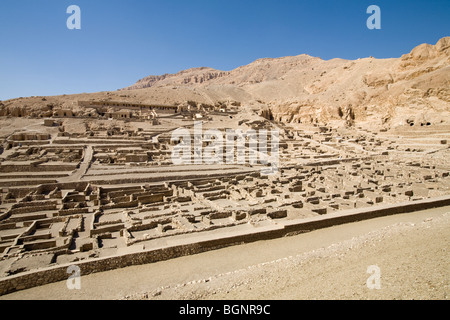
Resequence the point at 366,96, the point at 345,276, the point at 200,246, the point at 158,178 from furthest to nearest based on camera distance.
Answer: the point at 366,96
the point at 158,178
the point at 200,246
the point at 345,276

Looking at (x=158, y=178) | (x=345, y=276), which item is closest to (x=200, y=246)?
(x=345, y=276)

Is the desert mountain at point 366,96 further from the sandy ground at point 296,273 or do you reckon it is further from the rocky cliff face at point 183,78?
the rocky cliff face at point 183,78

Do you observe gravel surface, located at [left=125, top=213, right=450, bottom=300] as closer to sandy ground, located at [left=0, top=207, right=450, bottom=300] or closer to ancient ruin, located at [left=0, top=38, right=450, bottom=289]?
sandy ground, located at [left=0, top=207, right=450, bottom=300]

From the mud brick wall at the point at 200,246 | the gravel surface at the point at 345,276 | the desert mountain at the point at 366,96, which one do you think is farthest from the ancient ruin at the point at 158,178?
the gravel surface at the point at 345,276

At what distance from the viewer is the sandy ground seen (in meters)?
6.09

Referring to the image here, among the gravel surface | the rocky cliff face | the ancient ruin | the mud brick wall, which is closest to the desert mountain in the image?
the ancient ruin

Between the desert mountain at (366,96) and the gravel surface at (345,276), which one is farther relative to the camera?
the desert mountain at (366,96)

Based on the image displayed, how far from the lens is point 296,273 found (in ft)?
23.5

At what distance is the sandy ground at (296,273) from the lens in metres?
6.09

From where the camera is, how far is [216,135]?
34781 millimetres

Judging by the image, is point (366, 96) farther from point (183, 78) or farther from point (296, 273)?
point (183, 78)
